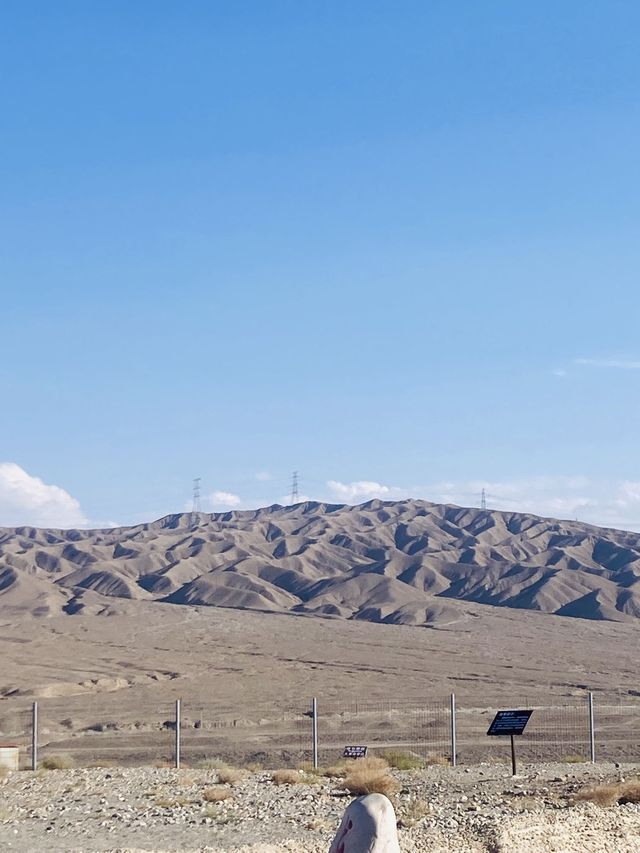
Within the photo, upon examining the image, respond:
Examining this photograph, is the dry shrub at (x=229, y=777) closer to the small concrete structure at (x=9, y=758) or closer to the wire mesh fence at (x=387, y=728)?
the small concrete structure at (x=9, y=758)

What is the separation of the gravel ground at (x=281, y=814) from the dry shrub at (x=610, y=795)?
271 millimetres

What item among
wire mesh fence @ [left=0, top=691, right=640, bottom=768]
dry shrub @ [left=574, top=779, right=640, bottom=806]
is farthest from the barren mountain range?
dry shrub @ [left=574, top=779, right=640, bottom=806]

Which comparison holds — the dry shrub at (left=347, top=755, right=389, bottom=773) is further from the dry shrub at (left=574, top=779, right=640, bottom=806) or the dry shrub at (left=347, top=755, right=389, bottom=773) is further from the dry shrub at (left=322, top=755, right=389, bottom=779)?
the dry shrub at (left=574, top=779, right=640, bottom=806)

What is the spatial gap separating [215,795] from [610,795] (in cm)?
604

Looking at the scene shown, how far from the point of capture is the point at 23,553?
133 m

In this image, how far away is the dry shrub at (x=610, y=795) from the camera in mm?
16078

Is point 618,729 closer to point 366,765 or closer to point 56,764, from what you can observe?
point 366,765

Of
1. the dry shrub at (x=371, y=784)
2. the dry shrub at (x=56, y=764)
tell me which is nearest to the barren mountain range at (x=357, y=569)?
the dry shrub at (x=56, y=764)

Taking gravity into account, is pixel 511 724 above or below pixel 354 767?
above

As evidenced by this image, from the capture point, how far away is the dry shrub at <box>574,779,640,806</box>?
1608 cm

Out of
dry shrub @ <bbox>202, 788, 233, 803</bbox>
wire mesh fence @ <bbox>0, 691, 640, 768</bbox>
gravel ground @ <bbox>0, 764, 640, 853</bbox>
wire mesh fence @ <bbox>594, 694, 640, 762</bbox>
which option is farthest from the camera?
wire mesh fence @ <bbox>594, 694, 640, 762</bbox>

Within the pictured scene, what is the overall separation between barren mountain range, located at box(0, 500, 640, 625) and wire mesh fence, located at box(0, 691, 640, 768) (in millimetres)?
46210

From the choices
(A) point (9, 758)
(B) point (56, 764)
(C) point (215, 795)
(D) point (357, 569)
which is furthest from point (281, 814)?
(D) point (357, 569)

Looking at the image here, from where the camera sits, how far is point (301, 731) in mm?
32719
